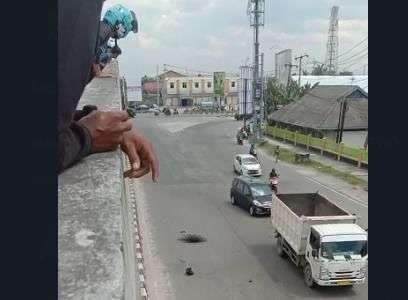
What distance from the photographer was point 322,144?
36.0m

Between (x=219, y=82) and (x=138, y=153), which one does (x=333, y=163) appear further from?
(x=219, y=82)

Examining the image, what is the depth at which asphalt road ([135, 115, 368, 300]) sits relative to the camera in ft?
41.6

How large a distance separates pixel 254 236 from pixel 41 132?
53.7ft

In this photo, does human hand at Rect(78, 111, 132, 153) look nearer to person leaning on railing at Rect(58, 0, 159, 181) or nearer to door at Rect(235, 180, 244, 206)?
person leaning on railing at Rect(58, 0, 159, 181)

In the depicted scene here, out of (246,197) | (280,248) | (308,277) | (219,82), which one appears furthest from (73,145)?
(219,82)

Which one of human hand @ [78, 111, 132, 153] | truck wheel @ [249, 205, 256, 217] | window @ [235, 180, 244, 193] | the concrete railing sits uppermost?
human hand @ [78, 111, 132, 153]

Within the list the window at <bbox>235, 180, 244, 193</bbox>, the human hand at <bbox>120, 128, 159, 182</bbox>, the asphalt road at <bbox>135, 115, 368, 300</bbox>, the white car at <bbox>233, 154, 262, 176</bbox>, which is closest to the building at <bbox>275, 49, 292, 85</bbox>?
the asphalt road at <bbox>135, 115, 368, 300</bbox>

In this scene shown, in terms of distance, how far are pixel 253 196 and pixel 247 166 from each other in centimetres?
821

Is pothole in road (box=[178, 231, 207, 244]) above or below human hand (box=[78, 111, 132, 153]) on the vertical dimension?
below

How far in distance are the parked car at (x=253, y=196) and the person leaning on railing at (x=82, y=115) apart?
17.1 m

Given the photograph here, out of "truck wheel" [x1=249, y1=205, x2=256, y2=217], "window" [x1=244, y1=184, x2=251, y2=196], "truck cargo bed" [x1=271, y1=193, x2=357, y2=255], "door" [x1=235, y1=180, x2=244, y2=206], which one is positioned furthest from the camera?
"door" [x1=235, y1=180, x2=244, y2=206]

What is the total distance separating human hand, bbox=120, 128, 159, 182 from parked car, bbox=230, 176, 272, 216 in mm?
17031

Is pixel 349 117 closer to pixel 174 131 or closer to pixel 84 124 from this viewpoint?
pixel 174 131

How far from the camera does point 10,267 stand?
112cm
